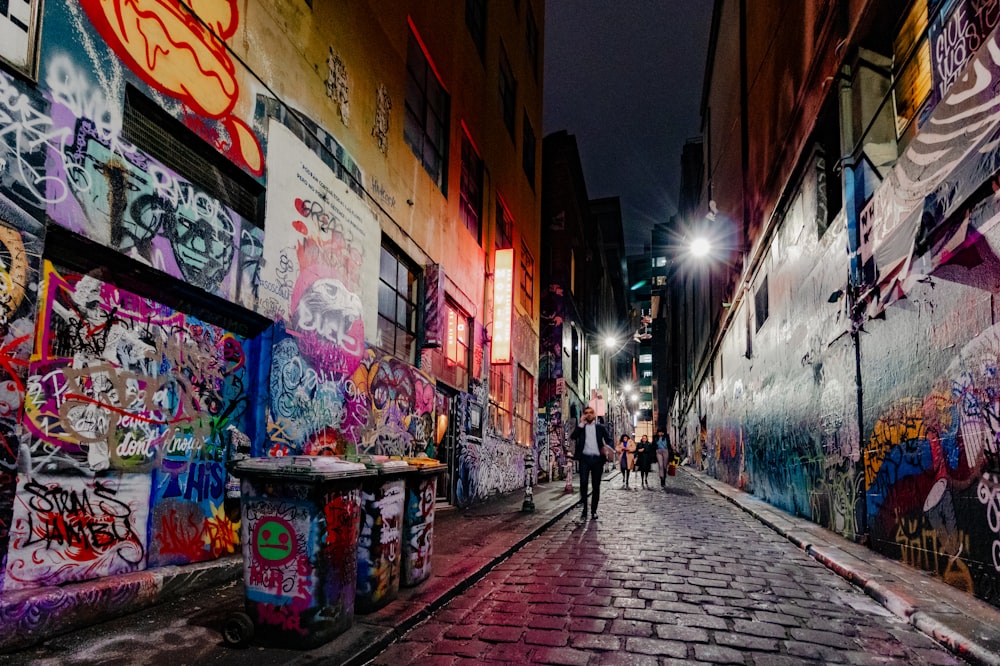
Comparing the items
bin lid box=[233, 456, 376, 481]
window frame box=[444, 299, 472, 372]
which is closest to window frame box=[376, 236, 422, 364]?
window frame box=[444, 299, 472, 372]

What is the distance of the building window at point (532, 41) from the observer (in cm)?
2043

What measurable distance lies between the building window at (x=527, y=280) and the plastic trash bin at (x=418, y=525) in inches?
575

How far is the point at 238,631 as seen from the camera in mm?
3857

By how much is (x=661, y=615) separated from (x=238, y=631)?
10.2ft

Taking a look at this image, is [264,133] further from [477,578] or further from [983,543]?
[983,543]

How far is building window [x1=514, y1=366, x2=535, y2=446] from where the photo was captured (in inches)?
772

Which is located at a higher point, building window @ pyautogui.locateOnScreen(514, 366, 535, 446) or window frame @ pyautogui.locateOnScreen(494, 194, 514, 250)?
window frame @ pyautogui.locateOnScreen(494, 194, 514, 250)

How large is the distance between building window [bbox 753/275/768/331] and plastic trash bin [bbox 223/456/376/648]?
13927 millimetres

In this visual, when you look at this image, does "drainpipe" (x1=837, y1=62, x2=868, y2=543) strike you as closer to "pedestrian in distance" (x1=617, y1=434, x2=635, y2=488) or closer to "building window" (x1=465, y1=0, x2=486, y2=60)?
"building window" (x1=465, y1=0, x2=486, y2=60)

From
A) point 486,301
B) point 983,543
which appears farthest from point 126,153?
point 486,301

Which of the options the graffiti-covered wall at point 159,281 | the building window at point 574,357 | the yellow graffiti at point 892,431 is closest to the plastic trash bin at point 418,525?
the graffiti-covered wall at point 159,281

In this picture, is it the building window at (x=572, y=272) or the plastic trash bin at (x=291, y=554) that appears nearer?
the plastic trash bin at (x=291, y=554)

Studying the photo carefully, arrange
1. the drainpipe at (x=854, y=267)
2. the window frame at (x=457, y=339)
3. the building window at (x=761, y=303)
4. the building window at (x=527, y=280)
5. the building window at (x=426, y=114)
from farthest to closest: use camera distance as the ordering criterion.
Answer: the building window at (x=527, y=280), the building window at (x=761, y=303), the window frame at (x=457, y=339), the building window at (x=426, y=114), the drainpipe at (x=854, y=267)

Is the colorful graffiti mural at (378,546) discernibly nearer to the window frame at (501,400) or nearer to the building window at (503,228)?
the window frame at (501,400)
